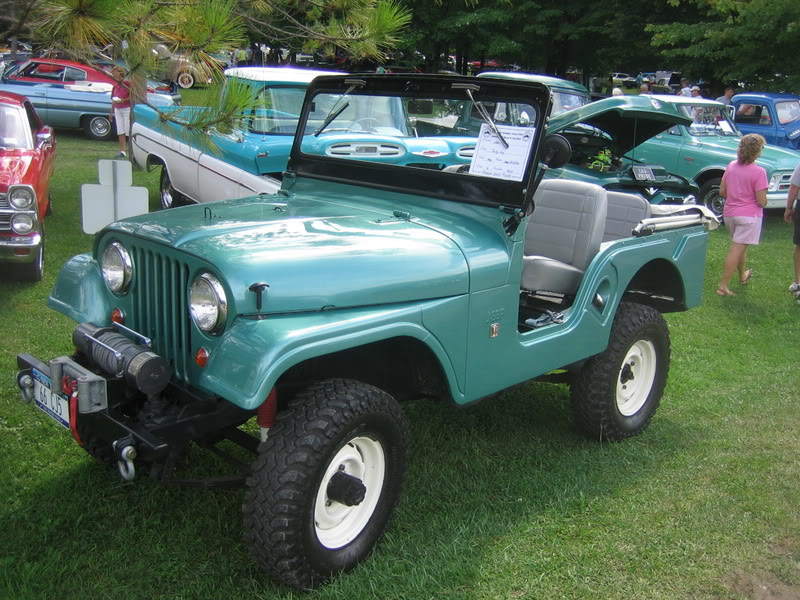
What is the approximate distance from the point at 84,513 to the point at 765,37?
1693 cm

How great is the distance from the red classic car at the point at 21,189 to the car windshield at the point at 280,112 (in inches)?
79.6

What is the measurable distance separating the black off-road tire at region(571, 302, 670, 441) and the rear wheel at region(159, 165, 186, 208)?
258 inches

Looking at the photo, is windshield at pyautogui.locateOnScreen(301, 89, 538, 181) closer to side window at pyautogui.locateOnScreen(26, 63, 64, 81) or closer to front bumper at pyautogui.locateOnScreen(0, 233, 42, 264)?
front bumper at pyautogui.locateOnScreen(0, 233, 42, 264)

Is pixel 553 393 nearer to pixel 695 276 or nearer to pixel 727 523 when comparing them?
pixel 695 276

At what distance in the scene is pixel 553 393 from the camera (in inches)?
198

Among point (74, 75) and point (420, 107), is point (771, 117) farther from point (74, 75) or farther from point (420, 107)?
point (74, 75)

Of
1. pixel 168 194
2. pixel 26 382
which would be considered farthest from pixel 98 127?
pixel 26 382

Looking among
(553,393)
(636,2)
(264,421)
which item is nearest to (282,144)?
(553,393)

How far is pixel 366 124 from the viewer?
4457 mm

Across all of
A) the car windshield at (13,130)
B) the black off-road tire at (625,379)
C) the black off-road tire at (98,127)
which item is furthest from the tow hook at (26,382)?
the black off-road tire at (98,127)

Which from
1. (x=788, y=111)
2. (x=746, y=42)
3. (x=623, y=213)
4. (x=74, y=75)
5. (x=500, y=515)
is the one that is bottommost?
(x=500, y=515)

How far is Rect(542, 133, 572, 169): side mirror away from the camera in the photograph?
11.2ft

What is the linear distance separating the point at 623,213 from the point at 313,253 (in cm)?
257

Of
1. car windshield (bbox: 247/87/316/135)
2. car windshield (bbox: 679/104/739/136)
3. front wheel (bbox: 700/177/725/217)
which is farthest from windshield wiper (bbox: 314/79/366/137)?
car windshield (bbox: 679/104/739/136)
